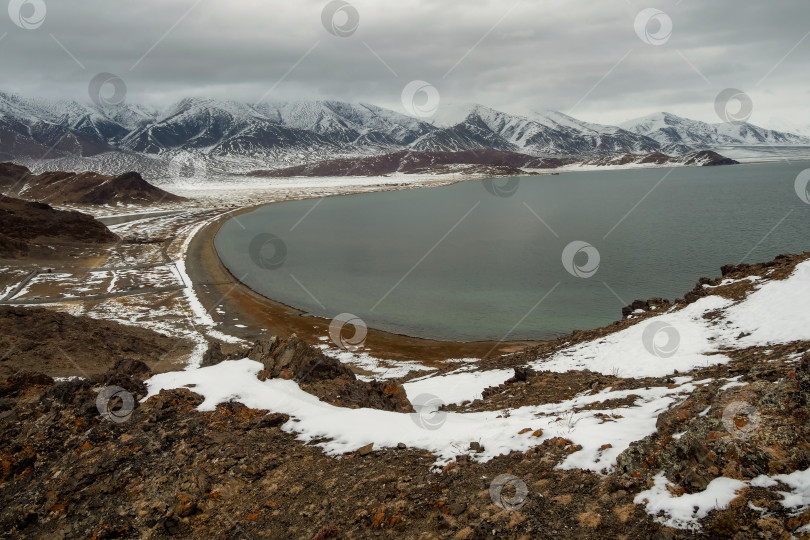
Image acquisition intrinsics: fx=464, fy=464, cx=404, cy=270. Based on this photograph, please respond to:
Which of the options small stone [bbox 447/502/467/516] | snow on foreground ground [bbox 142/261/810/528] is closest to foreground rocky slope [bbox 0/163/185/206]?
snow on foreground ground [bbox 142/261/810/528]

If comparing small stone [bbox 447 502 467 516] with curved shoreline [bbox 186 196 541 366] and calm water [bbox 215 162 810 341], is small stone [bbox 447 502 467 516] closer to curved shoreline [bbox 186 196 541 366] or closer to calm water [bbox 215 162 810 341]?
curved shoreline [bbox 186 196 541 366]

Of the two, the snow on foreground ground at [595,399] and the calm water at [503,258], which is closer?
the snow on foreground ground at [595,399]

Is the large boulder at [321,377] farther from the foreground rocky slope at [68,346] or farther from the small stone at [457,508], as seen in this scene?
the foreground rocky slope at [68,346]

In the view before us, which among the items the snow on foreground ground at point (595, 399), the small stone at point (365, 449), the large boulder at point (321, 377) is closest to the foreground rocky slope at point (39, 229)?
the large boulder at point (321, 377)

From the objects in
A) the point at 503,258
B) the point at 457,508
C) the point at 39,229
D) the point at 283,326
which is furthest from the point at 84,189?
the point at 457,508

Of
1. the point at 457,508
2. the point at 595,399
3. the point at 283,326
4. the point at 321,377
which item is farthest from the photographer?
the point at 283,326

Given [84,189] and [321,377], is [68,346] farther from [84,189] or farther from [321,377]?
[84,189]
